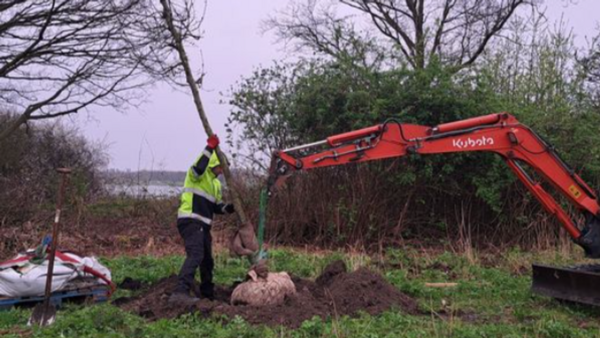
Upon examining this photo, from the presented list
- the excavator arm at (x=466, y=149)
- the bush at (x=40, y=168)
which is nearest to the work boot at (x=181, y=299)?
the excavator arm at (x=466, y=149)

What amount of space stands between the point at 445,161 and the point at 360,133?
610 cm

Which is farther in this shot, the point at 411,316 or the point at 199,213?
the point at 199,213

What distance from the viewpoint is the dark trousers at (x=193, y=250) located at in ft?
23.7

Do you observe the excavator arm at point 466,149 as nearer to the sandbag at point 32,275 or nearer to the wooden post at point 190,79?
the wooden post at point 190,79

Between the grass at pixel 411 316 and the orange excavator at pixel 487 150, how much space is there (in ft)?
1.25

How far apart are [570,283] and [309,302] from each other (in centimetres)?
316

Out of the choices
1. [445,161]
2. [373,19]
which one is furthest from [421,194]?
[373,19]

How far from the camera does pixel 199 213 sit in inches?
294

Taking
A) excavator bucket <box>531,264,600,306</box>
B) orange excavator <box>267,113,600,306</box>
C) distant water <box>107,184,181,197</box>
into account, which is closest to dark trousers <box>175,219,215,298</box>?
orange excavator <box>267,113,600,306</box>

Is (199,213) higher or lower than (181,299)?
higher

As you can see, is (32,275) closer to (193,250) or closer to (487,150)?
(193,250)

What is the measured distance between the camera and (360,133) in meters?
7.77

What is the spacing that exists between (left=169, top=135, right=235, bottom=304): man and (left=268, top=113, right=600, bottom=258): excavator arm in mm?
716

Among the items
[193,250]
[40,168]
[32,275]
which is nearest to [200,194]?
[193,250]
